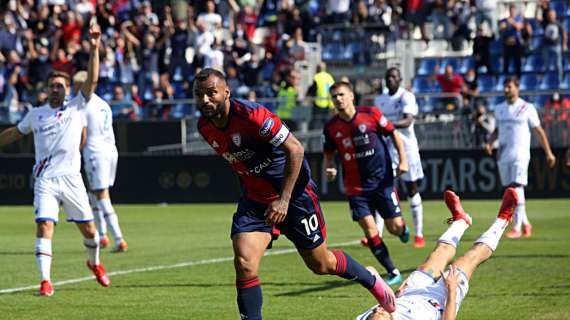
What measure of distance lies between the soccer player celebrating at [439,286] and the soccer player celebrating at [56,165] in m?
4.36

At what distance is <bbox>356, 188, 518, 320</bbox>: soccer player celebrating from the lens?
27.2 feet

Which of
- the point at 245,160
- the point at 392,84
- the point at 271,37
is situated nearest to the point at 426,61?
the point at 271,37

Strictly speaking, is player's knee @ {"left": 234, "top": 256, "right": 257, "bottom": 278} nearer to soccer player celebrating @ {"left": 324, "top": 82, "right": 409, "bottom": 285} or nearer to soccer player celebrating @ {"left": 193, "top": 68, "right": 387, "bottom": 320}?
soccer player celebrating @ {"left": 193, "top": 68, "right": 387, "bottom": 320}

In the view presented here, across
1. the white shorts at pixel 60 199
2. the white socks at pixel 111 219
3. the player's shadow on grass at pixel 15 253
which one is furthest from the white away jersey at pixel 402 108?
the white shorts at pixel 60 199

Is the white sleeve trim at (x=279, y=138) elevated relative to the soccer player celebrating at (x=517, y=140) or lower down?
elevated

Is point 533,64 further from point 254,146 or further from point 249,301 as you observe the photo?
point 249,301

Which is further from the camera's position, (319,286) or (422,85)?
(422,85)

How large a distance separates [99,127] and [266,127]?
922 cm

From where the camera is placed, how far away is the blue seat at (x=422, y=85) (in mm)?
29430

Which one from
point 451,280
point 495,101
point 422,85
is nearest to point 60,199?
point 451,280

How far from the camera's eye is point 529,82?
29219 millimetres

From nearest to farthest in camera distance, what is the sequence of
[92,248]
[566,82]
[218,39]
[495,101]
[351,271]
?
[351,271], [92,248], [495,101], [566,82], [218,39]

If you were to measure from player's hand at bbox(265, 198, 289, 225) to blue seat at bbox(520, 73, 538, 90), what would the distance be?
21.6m

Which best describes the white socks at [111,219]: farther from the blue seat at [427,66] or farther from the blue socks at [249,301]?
the blue seat at [427,66]
